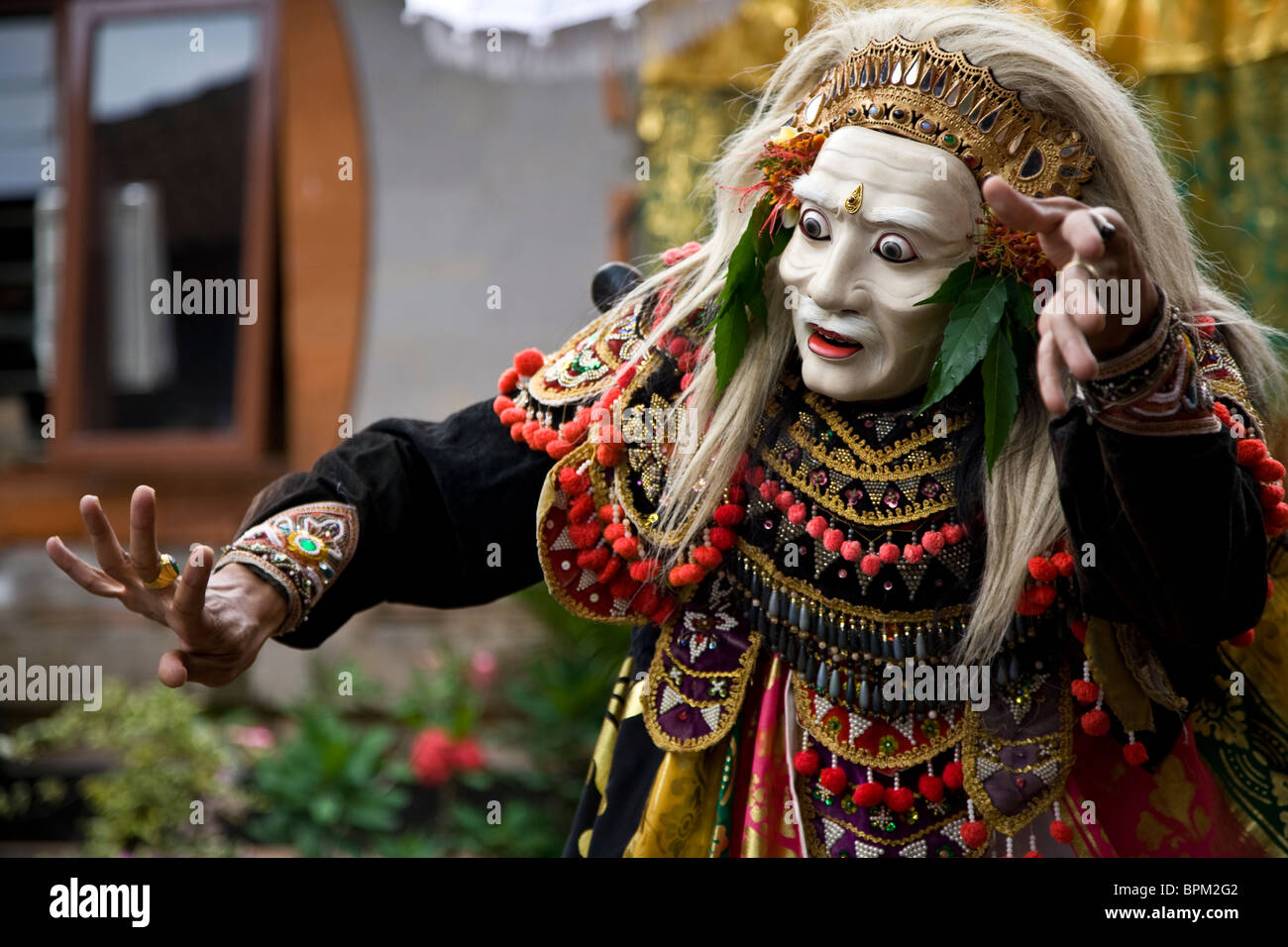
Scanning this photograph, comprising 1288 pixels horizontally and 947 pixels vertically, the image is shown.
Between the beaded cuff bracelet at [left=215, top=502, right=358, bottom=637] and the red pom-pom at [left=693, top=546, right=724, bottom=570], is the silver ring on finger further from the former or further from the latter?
the beaded cuff bracelet at [left=215, top=502, right=358, bottom=637]

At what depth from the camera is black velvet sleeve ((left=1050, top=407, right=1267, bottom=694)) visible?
1.36m

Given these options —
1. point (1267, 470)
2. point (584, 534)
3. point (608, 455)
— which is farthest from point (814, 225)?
point (1267, 470)

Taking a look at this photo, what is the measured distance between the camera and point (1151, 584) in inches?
56.4

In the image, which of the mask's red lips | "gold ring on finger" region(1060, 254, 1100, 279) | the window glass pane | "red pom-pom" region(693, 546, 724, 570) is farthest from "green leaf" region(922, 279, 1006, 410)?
the window glass pane

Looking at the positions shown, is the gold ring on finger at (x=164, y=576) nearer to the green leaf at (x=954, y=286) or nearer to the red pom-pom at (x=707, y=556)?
the red pom-pom at (x=707, y=556)

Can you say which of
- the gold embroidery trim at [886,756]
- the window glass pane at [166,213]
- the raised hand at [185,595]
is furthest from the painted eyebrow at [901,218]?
the window glass pane at [166,213]

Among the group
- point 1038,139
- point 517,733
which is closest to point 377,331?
point 517,733

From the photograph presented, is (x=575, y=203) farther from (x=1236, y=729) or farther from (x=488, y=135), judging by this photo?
(x=1236, y=729)

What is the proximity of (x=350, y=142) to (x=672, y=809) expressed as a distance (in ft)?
11.5

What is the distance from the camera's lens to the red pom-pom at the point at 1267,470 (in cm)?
153

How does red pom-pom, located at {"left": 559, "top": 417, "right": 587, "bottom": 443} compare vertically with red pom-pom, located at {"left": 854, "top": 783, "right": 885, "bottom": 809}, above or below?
above

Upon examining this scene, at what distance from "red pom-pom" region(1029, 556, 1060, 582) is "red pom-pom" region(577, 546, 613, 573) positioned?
22.0 inches

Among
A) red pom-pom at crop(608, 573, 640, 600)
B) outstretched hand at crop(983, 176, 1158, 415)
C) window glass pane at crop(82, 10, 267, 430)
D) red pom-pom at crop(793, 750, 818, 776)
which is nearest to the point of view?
outstretched hand at crop(983, 176, 1158, 415)

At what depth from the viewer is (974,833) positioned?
163cm
